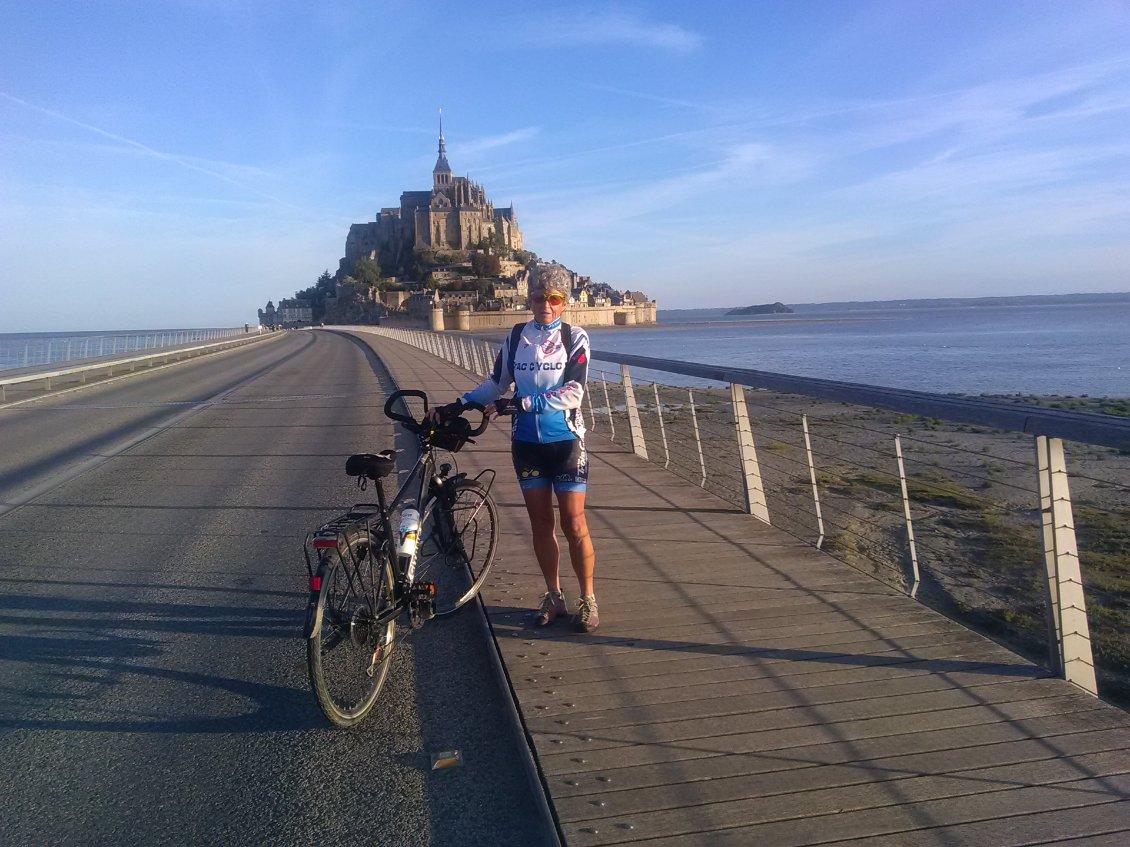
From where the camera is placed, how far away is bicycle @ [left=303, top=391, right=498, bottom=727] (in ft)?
11.2

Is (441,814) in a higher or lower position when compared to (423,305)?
lower

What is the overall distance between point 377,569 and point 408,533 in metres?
0.24

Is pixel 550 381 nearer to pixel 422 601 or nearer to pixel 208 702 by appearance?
pixel 422 601

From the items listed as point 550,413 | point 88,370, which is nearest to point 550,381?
point 550,413

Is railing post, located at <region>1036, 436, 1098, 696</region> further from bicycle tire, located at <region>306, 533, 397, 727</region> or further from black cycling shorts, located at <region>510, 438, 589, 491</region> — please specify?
bicycle tire, located at <region>306, 533, 397, 727</region>

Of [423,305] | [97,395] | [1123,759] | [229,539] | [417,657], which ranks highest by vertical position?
[423,305]

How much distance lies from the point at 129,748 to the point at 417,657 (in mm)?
1310

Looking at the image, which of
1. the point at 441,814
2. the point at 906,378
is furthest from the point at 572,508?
the point at 906,378

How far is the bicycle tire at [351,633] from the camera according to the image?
11.0 ft

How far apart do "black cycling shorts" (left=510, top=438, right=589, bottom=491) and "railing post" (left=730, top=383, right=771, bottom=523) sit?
2442 millimetres

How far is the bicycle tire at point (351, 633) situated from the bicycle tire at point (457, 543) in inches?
21.4

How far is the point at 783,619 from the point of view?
426 centimetres

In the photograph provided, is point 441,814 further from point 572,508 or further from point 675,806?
point 572,508

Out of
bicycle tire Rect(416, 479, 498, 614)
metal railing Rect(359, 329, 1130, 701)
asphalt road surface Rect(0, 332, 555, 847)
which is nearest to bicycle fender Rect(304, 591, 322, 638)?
asphalt road surface Rect(0, 332, 555, 847)
